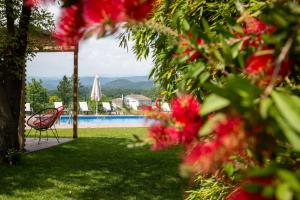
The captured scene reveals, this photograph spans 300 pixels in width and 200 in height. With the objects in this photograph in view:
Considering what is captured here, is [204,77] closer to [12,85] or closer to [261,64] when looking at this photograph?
[261,64]

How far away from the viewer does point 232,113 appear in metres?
0.78

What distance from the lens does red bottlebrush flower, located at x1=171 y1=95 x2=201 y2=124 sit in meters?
1.06

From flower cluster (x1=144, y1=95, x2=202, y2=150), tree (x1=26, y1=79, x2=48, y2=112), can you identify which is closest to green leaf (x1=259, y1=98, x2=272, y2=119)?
flower cluster (x1=144, y1=95, x2=202, y2=150)

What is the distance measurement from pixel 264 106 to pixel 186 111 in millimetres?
320

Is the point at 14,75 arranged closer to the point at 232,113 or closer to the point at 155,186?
the point at 155,186

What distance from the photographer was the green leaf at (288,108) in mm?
727

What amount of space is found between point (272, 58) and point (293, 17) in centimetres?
14

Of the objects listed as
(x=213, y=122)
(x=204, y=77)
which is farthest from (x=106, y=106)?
(x=213, y=122)

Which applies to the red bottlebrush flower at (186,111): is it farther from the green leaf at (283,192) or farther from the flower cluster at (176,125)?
the green leaf at (283,192)

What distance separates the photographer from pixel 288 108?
29.8 inches

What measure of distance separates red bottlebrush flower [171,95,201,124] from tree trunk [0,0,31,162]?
761 cm

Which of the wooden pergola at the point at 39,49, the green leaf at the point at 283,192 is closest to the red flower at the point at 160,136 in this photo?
the green leaf at the point at 283,192

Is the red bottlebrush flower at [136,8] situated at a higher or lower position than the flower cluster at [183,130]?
higher

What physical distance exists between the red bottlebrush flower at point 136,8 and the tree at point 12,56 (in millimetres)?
7502
